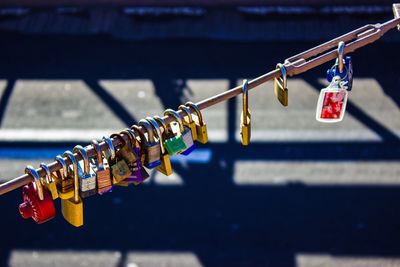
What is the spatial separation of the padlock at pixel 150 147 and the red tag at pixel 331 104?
1.06m

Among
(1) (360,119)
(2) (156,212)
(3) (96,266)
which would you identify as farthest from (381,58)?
(3) (96,266)

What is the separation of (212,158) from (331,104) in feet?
18.3

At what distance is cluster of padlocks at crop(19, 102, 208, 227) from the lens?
3.54 meters

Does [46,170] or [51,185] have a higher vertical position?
[46,170]

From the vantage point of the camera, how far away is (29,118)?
10.8m

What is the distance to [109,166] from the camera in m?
3.71

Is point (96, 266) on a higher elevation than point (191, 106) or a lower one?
lower

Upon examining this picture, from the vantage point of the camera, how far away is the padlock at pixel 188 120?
366cm

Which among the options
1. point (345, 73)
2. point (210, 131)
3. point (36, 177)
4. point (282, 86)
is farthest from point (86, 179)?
point (210, 131)

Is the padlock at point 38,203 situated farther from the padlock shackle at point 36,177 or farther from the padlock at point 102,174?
the padlock at point 102,174

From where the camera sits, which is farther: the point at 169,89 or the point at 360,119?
the point at 169,89

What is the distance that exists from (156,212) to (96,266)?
44.2 inches

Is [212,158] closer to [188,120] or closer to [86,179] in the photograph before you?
[188,120]

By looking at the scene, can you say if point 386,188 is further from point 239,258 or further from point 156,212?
→ point 156,212
